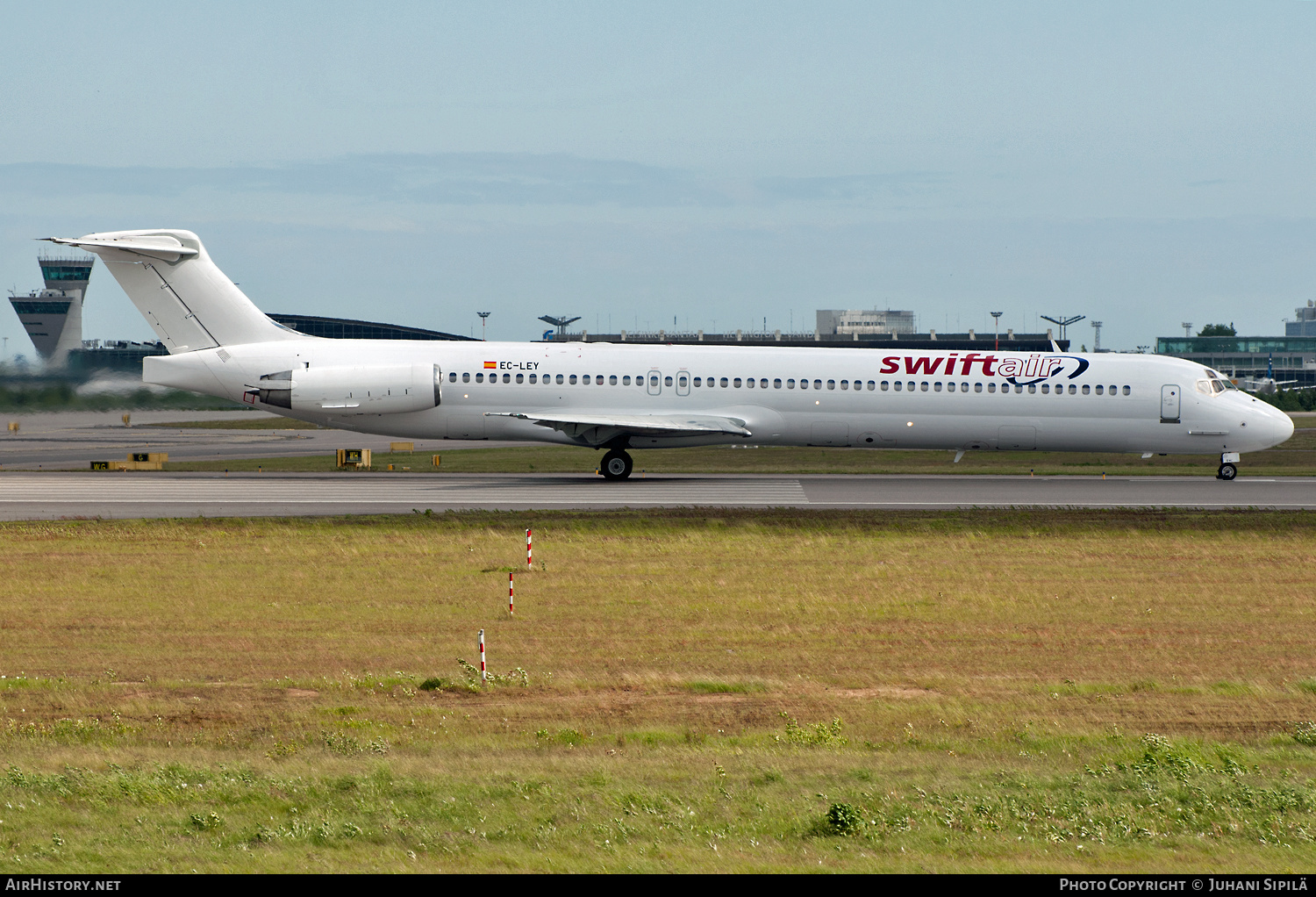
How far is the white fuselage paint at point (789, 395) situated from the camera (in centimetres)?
3666

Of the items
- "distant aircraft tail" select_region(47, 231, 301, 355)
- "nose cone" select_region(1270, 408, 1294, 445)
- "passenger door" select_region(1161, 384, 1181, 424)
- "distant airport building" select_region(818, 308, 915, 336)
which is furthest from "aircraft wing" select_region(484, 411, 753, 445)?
"distant airport building" select_region(818, 308, 915, 336)

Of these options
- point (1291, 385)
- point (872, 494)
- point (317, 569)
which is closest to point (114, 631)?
point (317, 569)

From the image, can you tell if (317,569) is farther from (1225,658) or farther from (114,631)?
(1225,658)

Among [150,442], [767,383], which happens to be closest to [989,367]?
[767,383]

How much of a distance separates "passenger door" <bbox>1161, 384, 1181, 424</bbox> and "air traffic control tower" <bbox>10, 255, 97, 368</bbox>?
132ft

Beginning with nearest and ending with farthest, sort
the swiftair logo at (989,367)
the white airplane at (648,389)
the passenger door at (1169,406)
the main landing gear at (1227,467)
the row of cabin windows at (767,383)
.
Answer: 1. the white airplane at (648,389)
2. the row of cabin windows at (767,383)
3. the swiftair logo at (989,367)
4. the passenger door at (1169,406)
5. the main landing gear at (1227,467)

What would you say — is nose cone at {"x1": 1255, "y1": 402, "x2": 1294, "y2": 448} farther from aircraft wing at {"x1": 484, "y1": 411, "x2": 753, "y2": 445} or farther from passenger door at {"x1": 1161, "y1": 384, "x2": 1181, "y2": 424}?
aircraft wing at {"x1": 484, "y1": 411, "x2": 753, "y2": 445}

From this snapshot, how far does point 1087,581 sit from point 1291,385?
14136cm

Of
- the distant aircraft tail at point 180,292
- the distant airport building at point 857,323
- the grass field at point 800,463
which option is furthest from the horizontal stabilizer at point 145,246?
the distant airport building at point 857,323

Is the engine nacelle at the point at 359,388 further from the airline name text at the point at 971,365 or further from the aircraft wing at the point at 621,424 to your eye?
the airline name text at the point at 971,365

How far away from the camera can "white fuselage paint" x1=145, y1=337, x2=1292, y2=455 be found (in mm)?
36656

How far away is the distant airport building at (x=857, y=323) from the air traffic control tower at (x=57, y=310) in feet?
306

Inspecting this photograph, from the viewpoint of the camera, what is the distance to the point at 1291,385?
144m

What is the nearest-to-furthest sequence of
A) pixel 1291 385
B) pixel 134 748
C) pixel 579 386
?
1. pixel 134 748
2. pixel 579 386
3. pixel 1291 385
